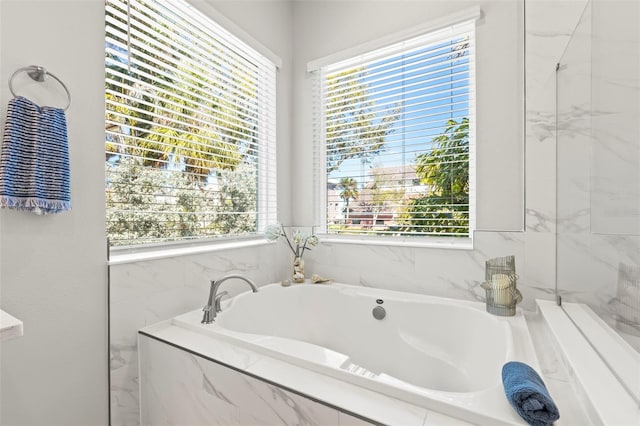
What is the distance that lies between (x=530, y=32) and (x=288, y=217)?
190 cm

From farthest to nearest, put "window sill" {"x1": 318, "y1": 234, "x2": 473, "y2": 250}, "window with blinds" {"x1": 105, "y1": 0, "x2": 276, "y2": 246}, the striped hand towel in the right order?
"window sill" {"x1": 318, "y1": 234, "x2": 473, "y2": 250} < "window with blinds" {"x1": 105, "y1": 0, "x2": 276, "y2": 246} < the striped hand towel

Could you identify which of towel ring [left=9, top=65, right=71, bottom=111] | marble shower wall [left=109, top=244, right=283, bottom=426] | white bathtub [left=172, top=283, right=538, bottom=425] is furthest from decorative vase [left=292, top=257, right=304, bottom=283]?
towel ring [left=9, top=65, right=71, bottom=111]

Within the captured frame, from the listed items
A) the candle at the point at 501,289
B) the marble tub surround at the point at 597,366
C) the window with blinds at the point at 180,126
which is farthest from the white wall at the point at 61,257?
the candle at the point at 501,289

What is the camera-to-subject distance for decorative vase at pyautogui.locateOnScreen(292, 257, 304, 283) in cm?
223

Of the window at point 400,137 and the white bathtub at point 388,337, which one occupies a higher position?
the window at point 400,137

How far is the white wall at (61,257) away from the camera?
1.06m

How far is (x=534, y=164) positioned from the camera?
1.66m

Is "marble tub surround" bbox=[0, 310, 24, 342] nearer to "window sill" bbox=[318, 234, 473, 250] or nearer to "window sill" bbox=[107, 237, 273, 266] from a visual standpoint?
"window sill" bbox=[107, 237, 273, 266]

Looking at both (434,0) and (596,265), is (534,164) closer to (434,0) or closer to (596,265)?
(596,265)

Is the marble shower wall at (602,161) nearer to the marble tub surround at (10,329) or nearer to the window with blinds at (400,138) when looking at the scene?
the window with blinds at (400,138)

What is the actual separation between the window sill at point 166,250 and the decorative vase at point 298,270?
0.34 metres

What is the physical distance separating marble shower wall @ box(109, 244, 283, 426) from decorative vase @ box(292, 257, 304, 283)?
1.97 ft

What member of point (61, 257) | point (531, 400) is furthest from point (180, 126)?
point (531, 400)

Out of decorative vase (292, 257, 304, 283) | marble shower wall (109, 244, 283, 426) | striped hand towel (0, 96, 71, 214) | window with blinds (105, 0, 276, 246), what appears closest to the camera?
striped hand towel (0, 96, 71, 214)
